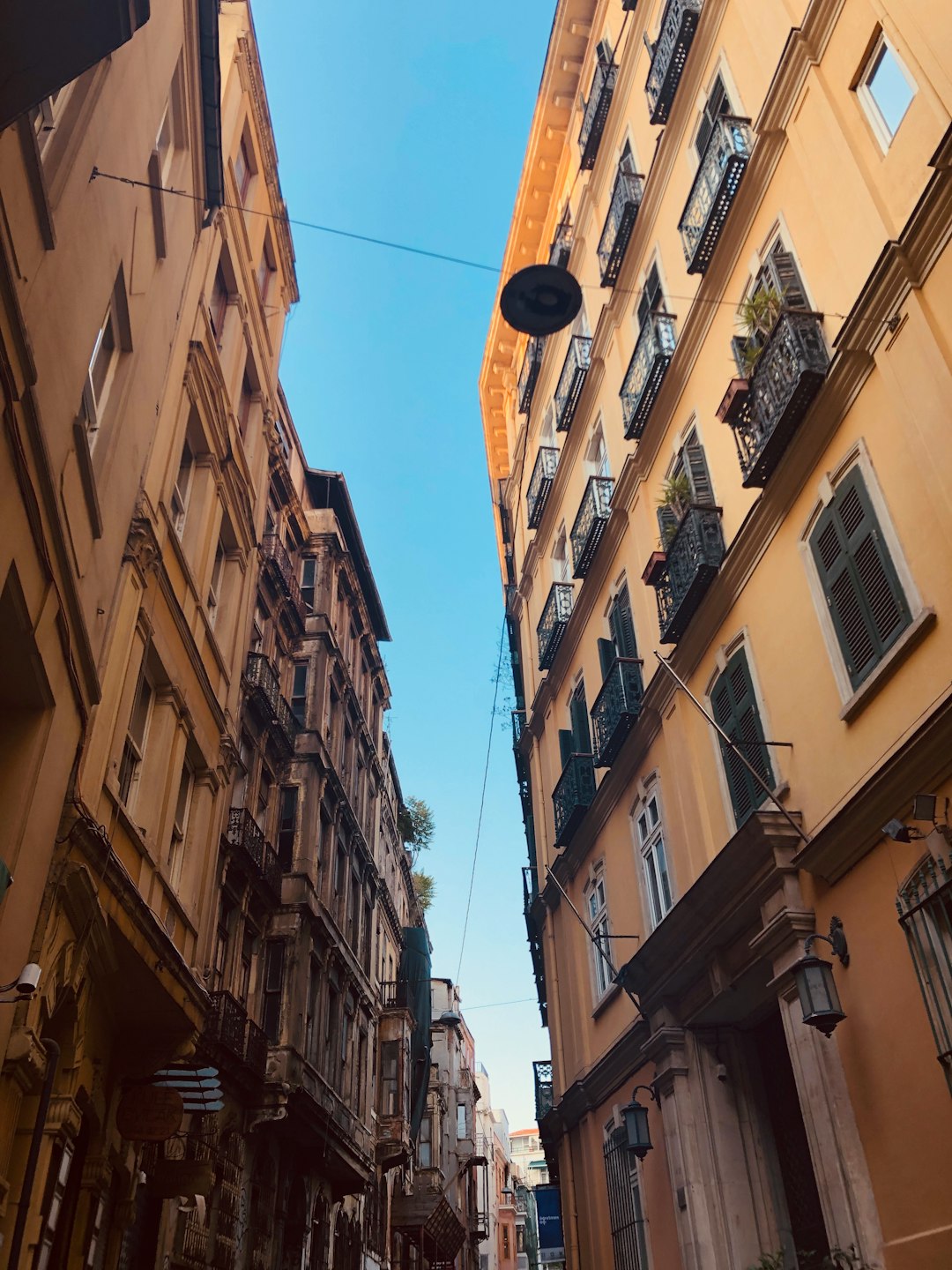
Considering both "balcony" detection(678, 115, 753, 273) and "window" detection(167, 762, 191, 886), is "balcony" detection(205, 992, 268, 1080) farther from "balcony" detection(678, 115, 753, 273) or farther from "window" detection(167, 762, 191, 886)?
"balcony" detection(678, 115, 753, 273)

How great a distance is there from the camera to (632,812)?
1516 centimetres

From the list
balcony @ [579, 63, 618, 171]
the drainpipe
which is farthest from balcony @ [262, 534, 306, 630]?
the drainpipe

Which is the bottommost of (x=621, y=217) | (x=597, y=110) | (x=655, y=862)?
(x=655, y=862)

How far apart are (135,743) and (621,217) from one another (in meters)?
11.7

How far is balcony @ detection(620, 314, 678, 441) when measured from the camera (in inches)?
577

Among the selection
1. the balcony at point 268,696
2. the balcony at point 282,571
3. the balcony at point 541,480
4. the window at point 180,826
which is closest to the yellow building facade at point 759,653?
the balcony at point 541,480

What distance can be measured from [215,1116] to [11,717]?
1122cm

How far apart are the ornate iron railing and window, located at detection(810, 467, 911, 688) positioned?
1.95 m

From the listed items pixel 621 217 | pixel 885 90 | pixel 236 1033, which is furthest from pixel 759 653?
pixel 236 1033

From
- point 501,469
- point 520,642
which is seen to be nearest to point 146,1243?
point 520,642

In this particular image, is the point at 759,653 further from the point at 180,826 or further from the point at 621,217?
the point at 621,217

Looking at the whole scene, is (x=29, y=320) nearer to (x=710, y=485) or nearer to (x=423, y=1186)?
(x=710, y=485)

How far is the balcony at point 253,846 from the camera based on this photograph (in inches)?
772

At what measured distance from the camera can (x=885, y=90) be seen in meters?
10.0
